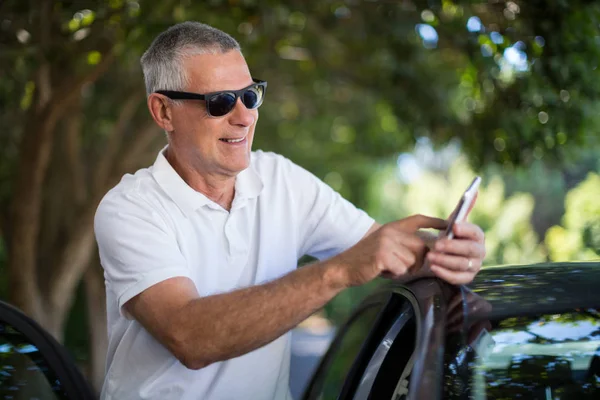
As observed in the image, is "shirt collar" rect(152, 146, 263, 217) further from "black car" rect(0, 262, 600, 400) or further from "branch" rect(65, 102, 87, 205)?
"branch" rect(65, 102, 87, 205)

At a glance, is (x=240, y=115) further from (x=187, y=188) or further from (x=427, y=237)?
(x=427, y=237)

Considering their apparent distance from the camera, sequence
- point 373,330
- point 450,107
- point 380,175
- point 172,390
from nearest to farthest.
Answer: point 172,390, point 373,330, point 450,107, point 380,175

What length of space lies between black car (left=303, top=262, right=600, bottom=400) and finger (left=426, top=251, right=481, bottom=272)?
12 cm

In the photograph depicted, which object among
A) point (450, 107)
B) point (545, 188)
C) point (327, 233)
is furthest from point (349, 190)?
point (545, 188)

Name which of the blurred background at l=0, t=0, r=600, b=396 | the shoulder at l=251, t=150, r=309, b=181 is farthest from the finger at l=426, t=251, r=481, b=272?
the blurred background at l=0, t=0, r=600, b=396

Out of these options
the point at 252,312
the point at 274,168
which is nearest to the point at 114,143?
the point at 274,168

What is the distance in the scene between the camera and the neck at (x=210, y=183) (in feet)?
9.18

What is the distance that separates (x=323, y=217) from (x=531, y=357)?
0.97 metres

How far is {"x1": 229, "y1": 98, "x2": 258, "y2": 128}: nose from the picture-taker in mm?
2689

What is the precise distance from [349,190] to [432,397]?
14851 mm

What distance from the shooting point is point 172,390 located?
2584 millimetres

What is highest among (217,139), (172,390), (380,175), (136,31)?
(380,175)

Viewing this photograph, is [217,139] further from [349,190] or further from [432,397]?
[349,190]

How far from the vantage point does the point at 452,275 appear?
217cm
